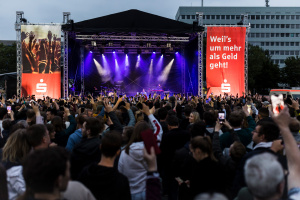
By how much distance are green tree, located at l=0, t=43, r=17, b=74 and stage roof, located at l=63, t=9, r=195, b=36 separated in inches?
1252

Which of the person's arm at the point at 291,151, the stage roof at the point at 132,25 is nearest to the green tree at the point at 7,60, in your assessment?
the stage roof at the point at 132,25

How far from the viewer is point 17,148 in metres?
3.10

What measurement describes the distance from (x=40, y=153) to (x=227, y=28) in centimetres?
2099

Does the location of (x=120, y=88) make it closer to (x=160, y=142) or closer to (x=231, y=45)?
(x=231, y=45)

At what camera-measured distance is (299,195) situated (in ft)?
6.03

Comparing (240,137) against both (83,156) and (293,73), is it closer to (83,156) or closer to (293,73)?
(83,156)

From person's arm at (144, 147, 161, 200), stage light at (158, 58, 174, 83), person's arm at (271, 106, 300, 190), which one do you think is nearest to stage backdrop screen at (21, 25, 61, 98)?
stage light at (158, 58, 174, 83)

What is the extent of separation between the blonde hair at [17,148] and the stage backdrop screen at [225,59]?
18965mm

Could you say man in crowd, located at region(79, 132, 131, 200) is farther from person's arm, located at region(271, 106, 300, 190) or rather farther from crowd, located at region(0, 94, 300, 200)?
person's arm, located at region(271, 106, 300, 190)

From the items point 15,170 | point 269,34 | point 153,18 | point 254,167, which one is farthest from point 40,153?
point 269,34

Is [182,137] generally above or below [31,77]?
below

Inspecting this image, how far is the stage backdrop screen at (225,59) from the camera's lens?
21219 millimetres

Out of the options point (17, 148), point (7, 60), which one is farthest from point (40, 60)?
point (7, 60)

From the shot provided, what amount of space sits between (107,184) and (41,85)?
19573 mm
